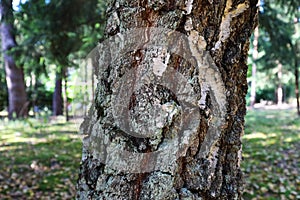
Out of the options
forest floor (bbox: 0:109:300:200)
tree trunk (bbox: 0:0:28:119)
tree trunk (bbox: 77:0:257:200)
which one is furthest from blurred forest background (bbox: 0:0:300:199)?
tree trunk (bbox: 0:0:28:119)

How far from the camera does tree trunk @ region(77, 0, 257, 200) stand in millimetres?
733

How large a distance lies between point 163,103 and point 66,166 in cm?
319

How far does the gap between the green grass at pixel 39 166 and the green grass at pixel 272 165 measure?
1.67 meters

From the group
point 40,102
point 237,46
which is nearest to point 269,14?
point 237,46

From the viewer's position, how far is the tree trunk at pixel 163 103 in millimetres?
733

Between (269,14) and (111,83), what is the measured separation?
16.4 feet

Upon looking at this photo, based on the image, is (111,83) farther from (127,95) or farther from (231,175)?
(231,175)

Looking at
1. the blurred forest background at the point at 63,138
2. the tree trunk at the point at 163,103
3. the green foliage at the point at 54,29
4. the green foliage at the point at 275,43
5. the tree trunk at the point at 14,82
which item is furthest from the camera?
the tree trunk at the point at 14,82

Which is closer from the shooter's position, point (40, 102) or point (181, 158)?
point (181, 158)

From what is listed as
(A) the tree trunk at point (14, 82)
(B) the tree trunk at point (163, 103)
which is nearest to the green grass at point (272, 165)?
(B) the tree trunk at point (163, 103)

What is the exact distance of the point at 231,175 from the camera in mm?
829

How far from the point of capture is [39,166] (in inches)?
142

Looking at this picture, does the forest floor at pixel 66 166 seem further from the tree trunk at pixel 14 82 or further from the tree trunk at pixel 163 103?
the tree trunk at pixel 14 82

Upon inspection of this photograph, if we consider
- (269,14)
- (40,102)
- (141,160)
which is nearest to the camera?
(141,160)
